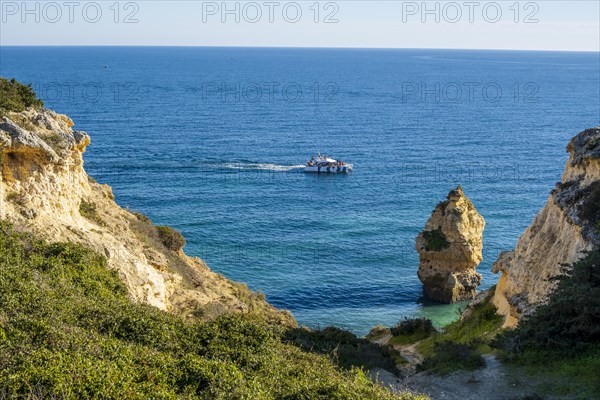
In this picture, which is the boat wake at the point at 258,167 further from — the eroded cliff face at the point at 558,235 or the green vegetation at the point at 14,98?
the eroded cliff face at the point at 558,235

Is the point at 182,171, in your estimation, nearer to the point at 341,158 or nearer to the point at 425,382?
the point at 341,158

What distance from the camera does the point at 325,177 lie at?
8600cm

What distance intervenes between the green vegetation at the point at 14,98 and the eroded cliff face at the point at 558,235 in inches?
986

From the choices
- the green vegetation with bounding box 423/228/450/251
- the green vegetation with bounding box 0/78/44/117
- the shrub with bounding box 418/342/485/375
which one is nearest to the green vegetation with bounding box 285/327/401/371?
the shrub with bounding box 418/342/485/375

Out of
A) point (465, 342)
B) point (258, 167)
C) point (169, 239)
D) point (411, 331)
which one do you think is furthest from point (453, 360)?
point (258, 167)

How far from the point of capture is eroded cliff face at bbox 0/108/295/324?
2855cm

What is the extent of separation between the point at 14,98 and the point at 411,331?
940 inches

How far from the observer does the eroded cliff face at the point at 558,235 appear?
2803 cm

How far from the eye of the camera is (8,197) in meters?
28.4

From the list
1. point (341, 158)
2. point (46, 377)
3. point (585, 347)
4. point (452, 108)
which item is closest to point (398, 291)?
point (585, 347)

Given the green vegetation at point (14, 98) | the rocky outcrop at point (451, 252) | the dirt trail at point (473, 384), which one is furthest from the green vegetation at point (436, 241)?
the green vegetation at point (14, 98)

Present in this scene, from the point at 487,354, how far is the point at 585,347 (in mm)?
4224

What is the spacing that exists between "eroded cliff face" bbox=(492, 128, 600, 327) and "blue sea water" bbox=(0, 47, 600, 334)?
15.1 metres

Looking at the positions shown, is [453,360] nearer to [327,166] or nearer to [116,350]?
[116,350]
